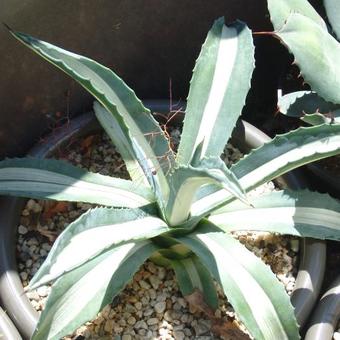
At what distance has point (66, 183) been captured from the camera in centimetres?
117

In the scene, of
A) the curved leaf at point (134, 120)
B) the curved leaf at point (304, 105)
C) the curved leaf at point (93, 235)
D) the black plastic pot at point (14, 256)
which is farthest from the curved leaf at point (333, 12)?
the curved leaf at point (93, 235)

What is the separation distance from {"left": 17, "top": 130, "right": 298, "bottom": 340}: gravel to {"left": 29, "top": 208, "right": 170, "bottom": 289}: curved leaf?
18 centimetres

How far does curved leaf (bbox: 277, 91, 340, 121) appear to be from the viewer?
1268 millimetres

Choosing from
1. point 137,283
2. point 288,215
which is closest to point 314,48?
point 288,215

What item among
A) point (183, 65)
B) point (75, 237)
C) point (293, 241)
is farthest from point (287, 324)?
point (183, 65)

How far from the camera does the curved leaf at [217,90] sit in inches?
45.7

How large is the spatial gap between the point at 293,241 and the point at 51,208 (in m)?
0.49

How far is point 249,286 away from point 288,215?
0.18 metres

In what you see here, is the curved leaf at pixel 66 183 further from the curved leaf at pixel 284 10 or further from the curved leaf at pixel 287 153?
the curved leaf at pixel 284 10

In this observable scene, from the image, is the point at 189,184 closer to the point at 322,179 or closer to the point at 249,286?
the point at 249,286

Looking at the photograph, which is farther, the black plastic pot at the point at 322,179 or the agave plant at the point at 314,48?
the black plastic pot at the point at 322,179

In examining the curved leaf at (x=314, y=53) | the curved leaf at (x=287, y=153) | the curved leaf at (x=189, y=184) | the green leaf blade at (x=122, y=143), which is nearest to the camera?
the curved leaf at (x=189, y=184)

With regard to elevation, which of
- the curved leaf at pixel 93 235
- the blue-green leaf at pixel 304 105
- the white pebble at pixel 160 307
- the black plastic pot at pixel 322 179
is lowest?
the white pebble at pixel 160 307

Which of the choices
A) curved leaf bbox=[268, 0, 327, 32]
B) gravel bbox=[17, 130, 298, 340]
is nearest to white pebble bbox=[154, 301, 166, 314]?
gravel bbox=[17, 130, 298, 340]
